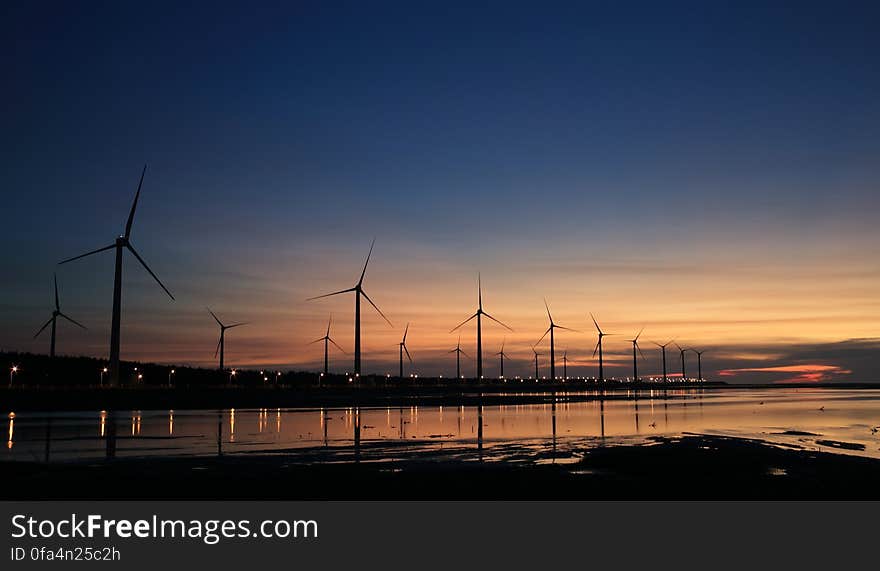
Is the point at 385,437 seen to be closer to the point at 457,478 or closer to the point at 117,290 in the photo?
the point at 457,478

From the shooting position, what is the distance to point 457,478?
71.6 feet

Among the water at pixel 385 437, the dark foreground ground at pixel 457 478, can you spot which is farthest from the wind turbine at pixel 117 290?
the dark foreground ground at pixel 457 478

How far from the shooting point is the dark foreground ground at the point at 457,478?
62.3 ft

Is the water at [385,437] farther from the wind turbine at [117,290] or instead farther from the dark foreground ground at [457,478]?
the wind turbine at [117,290]

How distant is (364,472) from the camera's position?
23.2 meters

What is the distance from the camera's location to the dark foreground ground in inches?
747

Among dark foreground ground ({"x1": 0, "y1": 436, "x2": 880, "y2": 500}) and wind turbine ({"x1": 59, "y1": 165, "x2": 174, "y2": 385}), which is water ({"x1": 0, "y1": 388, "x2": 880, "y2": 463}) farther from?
wind turbine ({"x1": 59, "y1": 165, "x2": 174, "y2": 385})

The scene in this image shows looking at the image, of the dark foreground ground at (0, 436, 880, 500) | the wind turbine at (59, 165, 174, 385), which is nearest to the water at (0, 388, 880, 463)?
the dark foreground ground at (0, 436, 880, 500)

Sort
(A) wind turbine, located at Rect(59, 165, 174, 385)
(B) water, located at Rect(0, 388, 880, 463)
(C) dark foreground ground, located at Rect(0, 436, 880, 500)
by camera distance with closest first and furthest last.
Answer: (C) dark foreground ground, located at Rect(0, 436, 880, 500), (B) water, located at Rect(0, 388, 880, 463), (A) wind turbine, located at Rect(59, 165, 174, 385)

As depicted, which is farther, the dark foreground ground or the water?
the water

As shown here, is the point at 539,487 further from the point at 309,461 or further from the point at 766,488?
the point at 309,461

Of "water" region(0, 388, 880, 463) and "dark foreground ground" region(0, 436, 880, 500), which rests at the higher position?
"dark foreground ground" region(0, 436, 880, 500)
